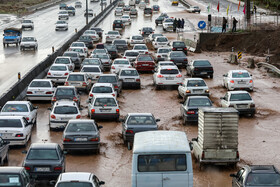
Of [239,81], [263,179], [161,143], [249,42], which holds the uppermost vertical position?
[161,143]

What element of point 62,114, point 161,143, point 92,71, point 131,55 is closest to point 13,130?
point 62,114

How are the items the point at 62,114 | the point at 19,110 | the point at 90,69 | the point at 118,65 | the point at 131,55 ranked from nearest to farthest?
the point at 62,114 → the point at 19,110 → the point at 90,69 → the point at 118,65 → the point at 131,55

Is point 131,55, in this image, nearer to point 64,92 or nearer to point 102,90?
point 102,90

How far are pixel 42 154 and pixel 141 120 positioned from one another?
6491 millimetres

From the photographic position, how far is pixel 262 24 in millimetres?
66625

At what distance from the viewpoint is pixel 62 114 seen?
1027 inches

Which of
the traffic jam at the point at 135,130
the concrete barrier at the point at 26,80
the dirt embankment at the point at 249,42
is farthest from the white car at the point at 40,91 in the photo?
the dirt embankment at the point at 249,42

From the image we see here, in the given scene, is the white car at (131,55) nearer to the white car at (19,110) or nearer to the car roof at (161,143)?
the white car at (19,110)

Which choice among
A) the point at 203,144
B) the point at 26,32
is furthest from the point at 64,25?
the point at 203,144

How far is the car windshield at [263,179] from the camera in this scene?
15289 millimetres

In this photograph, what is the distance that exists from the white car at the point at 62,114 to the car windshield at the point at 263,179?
1184cm

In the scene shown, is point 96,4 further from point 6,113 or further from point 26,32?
point 6,113

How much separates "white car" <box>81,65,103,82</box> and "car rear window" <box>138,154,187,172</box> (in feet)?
78.9

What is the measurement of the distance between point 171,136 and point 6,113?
1188cm
